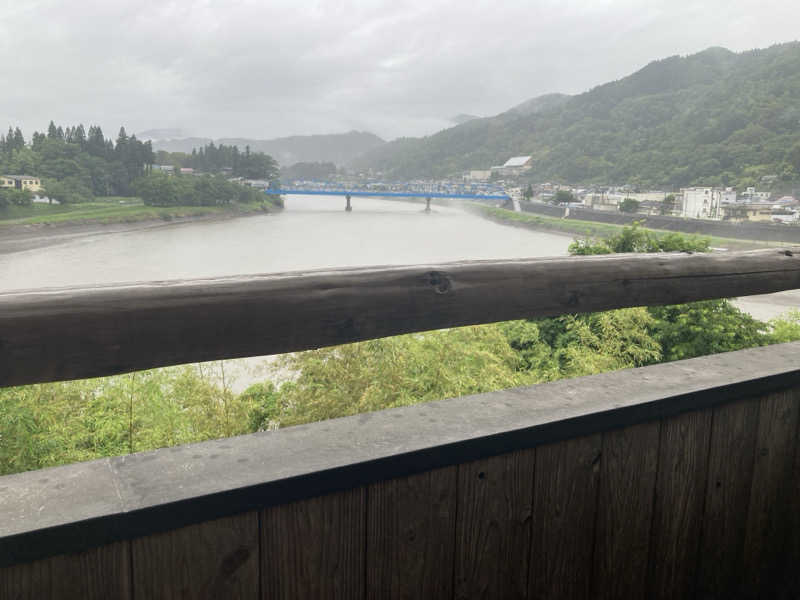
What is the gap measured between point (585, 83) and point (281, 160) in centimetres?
631

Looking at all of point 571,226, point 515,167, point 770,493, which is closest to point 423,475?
point 770,493

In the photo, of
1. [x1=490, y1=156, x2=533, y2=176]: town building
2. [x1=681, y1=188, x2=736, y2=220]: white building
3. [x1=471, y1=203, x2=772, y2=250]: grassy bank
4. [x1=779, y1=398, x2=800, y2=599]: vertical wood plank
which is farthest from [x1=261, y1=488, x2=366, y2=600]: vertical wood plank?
[x1=490, y1=156, x2=533, y2=176]: town building

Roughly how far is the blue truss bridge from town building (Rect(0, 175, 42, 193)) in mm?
2295

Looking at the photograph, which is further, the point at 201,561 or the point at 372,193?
the point at 372,193

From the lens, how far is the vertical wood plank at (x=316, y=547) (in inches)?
24.2

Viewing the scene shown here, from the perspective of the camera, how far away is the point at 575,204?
7.11 meters

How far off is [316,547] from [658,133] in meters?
8.29

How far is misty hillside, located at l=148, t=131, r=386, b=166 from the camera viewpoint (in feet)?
19.8

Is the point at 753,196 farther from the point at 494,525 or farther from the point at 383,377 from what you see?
the point at 494,525

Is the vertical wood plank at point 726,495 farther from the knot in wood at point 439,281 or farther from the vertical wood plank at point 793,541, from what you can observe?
the knot in wood at point 439,281

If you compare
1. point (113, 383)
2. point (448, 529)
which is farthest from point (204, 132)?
point (448, 529)

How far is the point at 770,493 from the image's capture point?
1.07 meters

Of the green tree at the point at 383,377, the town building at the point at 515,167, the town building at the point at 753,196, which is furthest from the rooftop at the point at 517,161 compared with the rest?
the green tree at the point at 383,377

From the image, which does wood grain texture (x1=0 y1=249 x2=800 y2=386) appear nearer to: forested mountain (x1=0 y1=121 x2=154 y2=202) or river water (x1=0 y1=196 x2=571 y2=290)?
river water (x1=0 y1=196 x2=571 y2=290)
